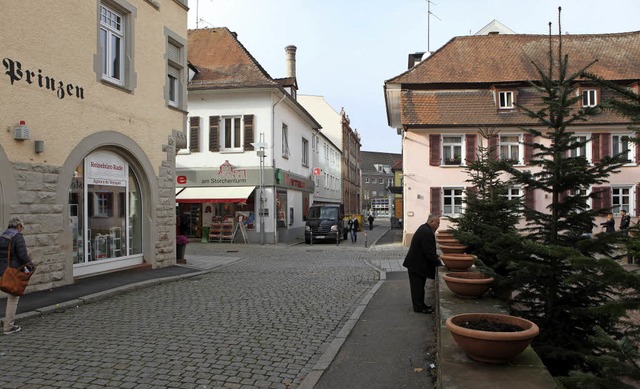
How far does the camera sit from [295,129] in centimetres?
3206

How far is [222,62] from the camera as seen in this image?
28.5m

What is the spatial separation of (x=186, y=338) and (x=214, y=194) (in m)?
20.2

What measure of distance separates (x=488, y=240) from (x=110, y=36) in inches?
400

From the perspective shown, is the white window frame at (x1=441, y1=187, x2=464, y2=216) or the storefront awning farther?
the white window frame at (x1=441, y1=187, x2=464, y2=216)

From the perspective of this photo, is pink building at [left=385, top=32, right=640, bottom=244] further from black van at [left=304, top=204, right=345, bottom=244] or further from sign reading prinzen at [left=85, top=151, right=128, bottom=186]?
sign reading prinzen at [left=85, top=151, right=128, bottom=186]

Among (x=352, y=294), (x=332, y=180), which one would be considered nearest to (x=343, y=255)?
(x=352, y=294)

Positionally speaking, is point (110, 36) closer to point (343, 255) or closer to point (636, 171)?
point (343, 255)

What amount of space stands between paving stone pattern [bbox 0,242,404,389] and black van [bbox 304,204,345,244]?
15308mm

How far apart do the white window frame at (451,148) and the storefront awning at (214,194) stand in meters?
10.2

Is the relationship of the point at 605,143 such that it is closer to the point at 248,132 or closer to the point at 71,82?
the point at 248,132

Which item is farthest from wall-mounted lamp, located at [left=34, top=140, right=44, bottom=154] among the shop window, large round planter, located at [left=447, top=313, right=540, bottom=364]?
large round planter, located at [left=447, top=313, right=540, bottom=364]

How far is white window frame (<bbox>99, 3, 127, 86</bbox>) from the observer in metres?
11.9

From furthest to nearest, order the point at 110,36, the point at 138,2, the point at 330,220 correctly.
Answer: the point at 330,220
the point at 138,2
the point at 110,36

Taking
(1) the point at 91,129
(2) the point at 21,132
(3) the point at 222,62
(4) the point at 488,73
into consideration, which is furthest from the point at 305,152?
(2) the point at 21,132
